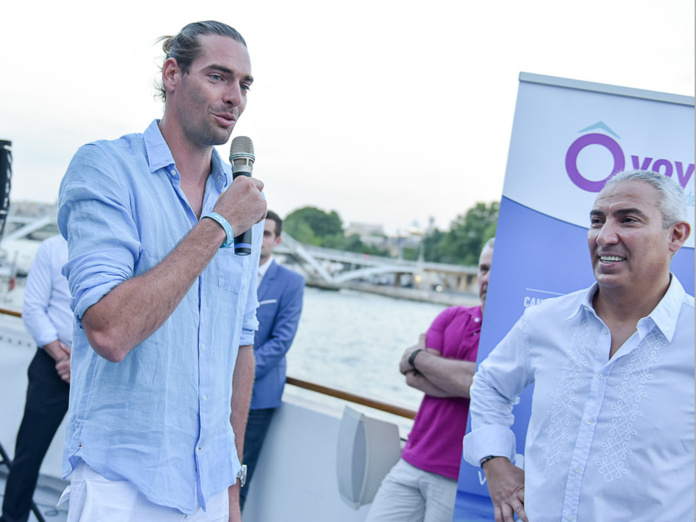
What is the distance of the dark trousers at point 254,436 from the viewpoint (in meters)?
2.68

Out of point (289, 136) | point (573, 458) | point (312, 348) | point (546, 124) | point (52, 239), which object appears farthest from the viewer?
point (289, 136)

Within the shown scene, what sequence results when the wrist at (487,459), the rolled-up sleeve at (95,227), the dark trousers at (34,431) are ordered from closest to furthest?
the rolled-up sleeve at (95,227) → the wrist at (487,459) → the dark trousers at (34,431)

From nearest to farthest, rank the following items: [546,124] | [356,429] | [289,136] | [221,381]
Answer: [221,381], [546,124], [356,429], [289,136]

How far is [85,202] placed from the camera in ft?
3.31

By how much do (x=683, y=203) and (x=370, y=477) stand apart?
1548 mm

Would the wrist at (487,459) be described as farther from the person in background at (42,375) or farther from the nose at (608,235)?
the person in background at (42,375)

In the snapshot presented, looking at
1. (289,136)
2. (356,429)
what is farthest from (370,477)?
(289,136)

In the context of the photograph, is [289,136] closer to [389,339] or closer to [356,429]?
[389,339]

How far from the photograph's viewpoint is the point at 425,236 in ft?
110

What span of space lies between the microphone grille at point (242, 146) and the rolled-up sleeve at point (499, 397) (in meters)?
0.82

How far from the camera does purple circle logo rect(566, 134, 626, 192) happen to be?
174cm

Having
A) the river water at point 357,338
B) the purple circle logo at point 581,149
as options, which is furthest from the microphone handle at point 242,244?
the river water at point 357,338

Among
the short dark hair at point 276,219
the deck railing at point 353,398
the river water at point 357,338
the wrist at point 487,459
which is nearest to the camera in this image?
the wrist at point 487,459

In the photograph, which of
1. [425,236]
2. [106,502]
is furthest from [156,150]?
[425,236]
